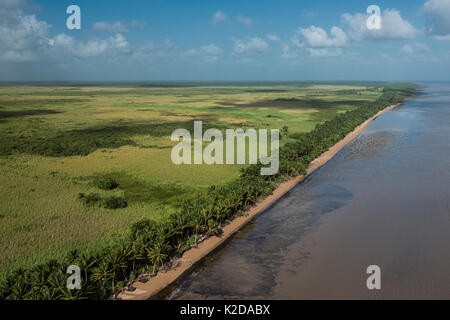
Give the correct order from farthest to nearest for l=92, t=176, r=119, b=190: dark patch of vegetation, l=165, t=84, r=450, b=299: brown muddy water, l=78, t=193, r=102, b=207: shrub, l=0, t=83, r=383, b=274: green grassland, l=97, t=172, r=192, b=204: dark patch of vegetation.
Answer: l=92, t=176, r=119, b=190: dark patch of vegetation, l=97, t=172, r=192, b=204: dark patch of vegetation, l=78, t=193, r=102, b=207: shrub, l=0, t=83, r=383, b=274: green grassland, l=165, t=84, r=450, b=299: brown muddy water

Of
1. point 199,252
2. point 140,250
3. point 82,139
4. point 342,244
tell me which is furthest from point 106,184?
point 82,139

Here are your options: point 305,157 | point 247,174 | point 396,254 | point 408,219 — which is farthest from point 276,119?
point 396,254

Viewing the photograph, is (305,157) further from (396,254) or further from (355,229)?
(396,254)

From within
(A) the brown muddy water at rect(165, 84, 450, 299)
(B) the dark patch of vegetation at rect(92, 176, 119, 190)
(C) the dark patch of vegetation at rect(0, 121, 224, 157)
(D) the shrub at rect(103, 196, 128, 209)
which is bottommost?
(A) the brown muddy water at rect(165, 84, 450, 299)

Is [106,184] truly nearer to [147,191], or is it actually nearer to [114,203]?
[147,191]

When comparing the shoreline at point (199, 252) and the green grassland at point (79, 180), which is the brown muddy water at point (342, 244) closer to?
the shoreline at point (199, 252)

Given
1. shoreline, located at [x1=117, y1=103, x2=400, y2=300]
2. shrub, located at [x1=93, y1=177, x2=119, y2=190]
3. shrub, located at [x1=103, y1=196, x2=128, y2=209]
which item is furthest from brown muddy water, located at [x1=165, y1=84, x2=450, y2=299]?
shrub, located at [x1=93, y1=177, x2=119, y2=190]

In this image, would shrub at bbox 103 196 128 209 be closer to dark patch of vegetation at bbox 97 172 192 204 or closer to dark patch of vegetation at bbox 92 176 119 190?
dark patch of vegetation at bbox 97 172 192 204
